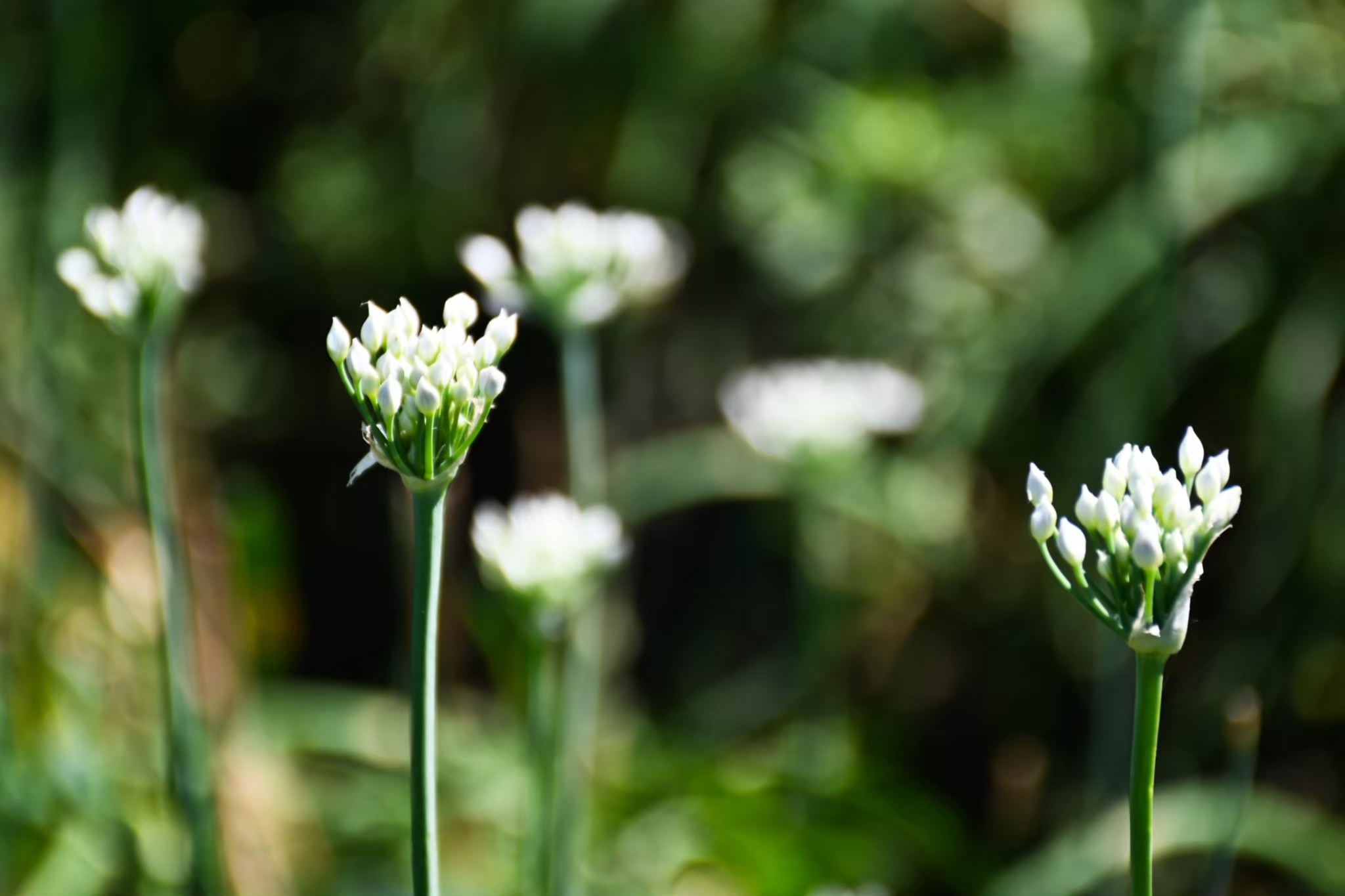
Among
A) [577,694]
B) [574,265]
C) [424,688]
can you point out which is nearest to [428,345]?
[424,688]

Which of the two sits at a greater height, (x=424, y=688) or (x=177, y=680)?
(x=177, y=680)

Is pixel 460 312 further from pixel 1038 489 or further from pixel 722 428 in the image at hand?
pixel 722 428

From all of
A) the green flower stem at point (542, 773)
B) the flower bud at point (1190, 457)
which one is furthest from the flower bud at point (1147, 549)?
the green flower stem at point (542, 773)

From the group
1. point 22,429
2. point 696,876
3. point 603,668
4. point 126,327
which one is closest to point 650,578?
point 603,668

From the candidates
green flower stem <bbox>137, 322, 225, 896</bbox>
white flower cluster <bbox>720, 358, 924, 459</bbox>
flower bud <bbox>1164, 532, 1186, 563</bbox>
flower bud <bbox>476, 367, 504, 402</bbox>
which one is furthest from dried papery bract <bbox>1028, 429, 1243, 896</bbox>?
white flower cluster <bbox>720, 358, 924, 459</bbox>

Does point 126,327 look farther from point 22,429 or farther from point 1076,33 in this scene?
point 1076,33

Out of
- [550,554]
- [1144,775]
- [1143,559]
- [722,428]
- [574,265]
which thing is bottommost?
[1144,775]

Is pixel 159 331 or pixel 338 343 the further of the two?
pixel 159 331
